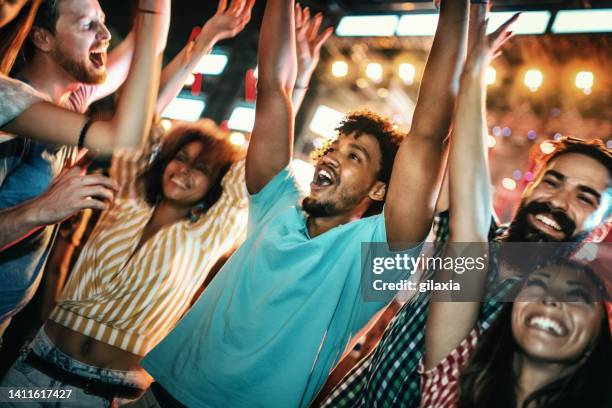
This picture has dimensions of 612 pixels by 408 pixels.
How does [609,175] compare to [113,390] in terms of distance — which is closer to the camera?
[609,175]

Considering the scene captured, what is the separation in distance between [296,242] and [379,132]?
0.60 m

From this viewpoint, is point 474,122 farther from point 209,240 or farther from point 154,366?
A: point 154,366

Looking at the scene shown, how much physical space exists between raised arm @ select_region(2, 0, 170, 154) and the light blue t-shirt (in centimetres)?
65

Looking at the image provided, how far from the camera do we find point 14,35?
156cm

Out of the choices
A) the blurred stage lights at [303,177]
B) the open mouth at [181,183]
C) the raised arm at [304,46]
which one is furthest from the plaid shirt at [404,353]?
the open mouth at [181,183]

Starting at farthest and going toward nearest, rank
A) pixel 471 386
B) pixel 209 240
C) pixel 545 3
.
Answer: pixel 545 3, pixel 209 240, pixel 471 386

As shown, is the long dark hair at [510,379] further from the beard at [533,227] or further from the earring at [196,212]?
the earring at [196,212]

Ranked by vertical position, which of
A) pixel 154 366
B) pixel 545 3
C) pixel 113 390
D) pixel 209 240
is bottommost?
pixel 113 390

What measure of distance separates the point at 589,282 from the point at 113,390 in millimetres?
1794

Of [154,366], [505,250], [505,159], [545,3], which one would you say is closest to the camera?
[505,250]

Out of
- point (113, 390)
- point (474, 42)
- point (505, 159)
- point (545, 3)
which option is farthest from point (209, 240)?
point (505, 159)

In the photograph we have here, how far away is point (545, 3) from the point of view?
2.20 metres

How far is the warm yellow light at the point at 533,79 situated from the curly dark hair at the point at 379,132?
2069 mm

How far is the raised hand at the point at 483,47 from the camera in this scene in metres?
1.30
